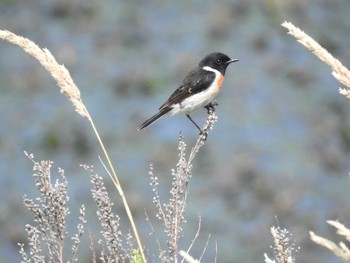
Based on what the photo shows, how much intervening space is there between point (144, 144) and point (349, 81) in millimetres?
12290

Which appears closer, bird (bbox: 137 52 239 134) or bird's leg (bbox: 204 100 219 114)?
bird's leg (bbox: 204 100 219 114)

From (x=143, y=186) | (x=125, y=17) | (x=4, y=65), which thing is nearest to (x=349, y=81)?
(x=143, y=186)

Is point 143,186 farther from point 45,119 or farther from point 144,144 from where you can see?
point 45,119

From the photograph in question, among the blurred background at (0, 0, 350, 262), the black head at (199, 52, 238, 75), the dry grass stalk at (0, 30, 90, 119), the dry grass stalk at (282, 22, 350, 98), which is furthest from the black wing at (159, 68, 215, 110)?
the blurred background at (0, 0, 350, 262)

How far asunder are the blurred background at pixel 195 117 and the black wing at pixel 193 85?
567 centimetres

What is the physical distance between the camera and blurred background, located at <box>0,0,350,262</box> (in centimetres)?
1380

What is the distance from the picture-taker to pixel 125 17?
19.6 meters

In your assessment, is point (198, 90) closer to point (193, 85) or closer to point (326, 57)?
point (193, 85)

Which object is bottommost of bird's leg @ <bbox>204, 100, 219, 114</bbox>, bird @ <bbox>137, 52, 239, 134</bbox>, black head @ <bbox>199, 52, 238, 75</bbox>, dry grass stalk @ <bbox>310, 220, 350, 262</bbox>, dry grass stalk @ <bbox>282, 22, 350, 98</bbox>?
dry grass stalk @ <bbox>310, 220, 350, 262</bbox>

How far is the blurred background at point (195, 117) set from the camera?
13.8m

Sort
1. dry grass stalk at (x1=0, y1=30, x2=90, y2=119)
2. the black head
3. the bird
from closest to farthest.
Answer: dry grass stalk at (x1=0, y1=30, x2=90, y2=119) < the bird < the black head

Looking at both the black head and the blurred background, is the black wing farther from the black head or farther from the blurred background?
the blurred background

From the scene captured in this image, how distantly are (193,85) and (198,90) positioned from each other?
0.09 metres

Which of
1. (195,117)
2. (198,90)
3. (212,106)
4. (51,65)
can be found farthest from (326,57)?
(195,117)
